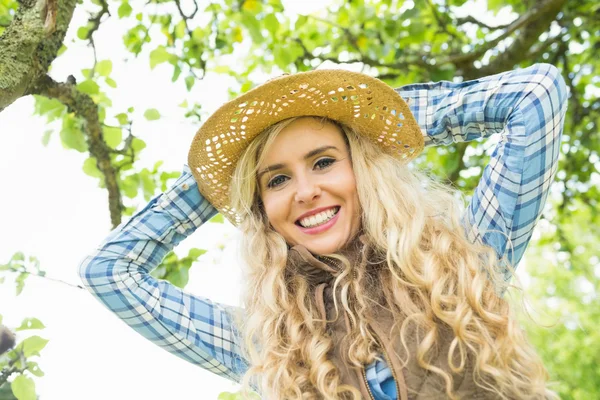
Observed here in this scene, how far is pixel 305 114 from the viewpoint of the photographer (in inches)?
79.6

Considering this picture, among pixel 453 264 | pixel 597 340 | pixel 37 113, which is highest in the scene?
pixel 37 113

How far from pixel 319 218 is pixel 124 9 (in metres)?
1.65

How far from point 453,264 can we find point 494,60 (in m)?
2.32

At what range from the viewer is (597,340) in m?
14.7

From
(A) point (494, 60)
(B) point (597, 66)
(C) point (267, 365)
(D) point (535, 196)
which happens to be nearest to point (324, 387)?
(C) point (267, 365)

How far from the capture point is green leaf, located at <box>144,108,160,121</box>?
2695 millimetres

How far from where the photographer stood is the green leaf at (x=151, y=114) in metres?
2.70

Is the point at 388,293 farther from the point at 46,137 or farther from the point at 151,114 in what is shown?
the point at 46,137

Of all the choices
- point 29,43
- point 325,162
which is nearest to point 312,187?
point 325,162

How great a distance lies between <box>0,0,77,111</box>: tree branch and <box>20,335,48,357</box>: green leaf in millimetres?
749

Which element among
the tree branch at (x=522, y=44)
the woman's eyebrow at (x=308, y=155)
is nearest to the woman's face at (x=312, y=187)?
the woman's eyebrow at (x=308, y=155)

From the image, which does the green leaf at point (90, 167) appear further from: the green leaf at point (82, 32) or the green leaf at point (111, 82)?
the green leaf at point (82, 32)

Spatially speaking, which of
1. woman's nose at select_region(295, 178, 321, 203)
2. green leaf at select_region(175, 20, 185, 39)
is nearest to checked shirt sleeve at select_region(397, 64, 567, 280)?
woman's nose at select_region(295, 178, 321, 203)

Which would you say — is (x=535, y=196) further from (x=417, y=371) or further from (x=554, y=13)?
(x=554, y=13)
